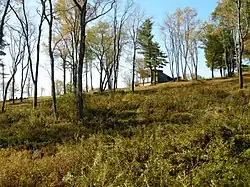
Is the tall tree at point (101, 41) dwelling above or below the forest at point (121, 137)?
above

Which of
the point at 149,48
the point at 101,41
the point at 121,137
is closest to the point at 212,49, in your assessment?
the point at 149,48

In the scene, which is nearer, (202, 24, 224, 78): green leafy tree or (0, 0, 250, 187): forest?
(0, 0, 250, 187): forest

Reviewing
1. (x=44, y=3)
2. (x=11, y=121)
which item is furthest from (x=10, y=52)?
(x=11, y=121)

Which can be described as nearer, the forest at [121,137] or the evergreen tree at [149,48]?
the forest at [121,137]

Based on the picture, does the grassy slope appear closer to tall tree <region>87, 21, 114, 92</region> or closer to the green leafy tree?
tall tree <region>87, 21, 114, 92</region>

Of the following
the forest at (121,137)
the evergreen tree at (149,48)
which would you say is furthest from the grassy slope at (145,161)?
the evergreen tree at (149,48)

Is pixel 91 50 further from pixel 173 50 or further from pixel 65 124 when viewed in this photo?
pixel 65 124

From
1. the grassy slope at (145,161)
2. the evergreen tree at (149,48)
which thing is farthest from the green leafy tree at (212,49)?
the grassy slope at (145,161)

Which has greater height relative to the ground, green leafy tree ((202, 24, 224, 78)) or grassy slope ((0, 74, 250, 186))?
green leafy tree ((202, 24, 224, 78))

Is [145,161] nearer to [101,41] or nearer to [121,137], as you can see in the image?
[121,137]

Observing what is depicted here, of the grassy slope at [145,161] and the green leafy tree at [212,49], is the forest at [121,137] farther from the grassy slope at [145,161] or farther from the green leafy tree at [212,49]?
the green leafy tree at [212,49]

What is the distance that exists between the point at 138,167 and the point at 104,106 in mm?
13874

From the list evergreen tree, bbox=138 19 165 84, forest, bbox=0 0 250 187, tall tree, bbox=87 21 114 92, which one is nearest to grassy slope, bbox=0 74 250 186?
forest, bbox=0 0 250 187

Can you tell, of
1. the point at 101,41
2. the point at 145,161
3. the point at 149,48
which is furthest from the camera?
the point at 149,48
